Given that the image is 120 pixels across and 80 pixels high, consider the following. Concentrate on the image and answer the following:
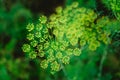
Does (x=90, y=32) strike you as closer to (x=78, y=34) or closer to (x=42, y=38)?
(x=78, y=34)

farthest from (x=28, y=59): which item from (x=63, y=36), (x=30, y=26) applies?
(x=30, y=26)

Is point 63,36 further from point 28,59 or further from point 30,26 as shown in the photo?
point 28,59

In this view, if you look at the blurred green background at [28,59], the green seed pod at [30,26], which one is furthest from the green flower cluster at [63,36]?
the blurred green background at [28,59]

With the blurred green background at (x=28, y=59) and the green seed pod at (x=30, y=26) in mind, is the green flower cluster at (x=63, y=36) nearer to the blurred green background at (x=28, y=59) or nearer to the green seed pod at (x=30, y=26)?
the green seed pod at (x=30, y=26)

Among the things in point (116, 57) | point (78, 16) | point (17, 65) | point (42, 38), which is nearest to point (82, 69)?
point (116, 57)

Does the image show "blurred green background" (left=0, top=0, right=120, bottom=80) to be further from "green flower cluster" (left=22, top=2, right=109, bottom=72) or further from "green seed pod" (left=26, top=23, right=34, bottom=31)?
"green seed pod" (left=26, top=23, right=34, bottom=31)

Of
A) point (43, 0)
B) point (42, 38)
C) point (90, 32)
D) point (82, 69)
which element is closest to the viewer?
point (42, 38)

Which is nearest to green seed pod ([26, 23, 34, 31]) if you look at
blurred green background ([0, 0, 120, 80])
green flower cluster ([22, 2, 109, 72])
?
green flower cluster ([22, 2, 109, 72])
